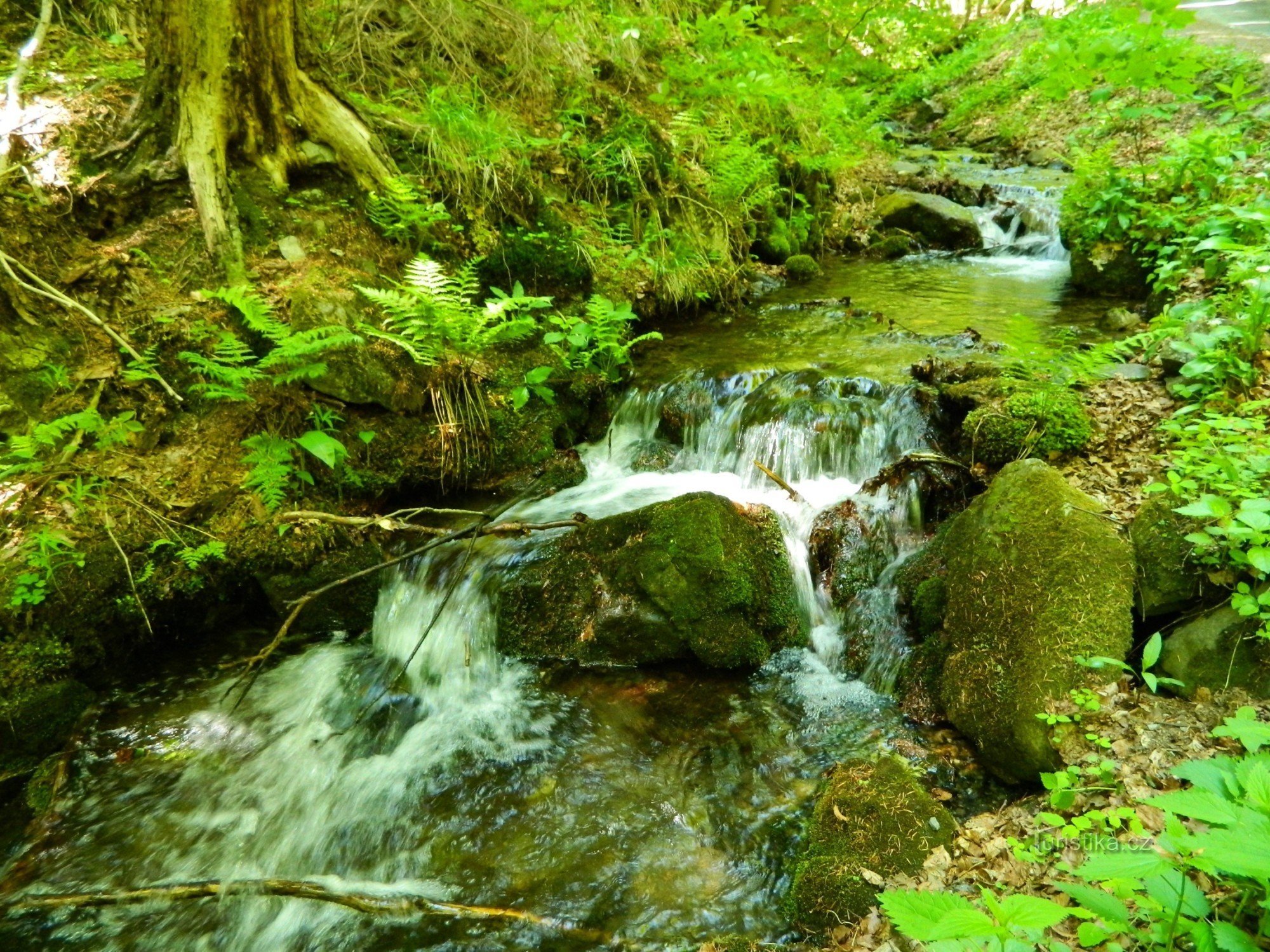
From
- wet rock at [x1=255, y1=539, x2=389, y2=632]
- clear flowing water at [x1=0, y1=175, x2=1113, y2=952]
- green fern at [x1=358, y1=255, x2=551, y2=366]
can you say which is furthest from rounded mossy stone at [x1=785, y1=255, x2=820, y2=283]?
wet rock at [x1=255, y1=539, x2=389, y2=632]

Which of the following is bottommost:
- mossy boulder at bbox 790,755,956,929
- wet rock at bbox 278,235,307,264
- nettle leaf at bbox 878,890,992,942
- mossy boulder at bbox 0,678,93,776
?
mossy boulder at bbox 790,755,956,929

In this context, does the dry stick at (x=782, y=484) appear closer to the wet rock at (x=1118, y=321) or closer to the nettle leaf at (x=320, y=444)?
the nettle leaf at (x=320, y=444)

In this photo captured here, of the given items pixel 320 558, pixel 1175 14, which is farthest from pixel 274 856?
pixel 1175 14

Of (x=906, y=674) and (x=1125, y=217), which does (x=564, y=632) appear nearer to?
(x=906, y=674)

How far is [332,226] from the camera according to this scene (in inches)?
214

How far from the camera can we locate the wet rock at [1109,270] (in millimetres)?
6953

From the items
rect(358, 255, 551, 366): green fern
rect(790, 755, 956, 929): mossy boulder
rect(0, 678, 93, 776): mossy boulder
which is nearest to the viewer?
rect(790, 755, 956, 929): mossy boulder

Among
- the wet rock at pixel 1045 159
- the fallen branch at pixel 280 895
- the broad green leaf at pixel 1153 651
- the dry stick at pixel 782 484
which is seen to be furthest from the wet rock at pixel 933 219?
the fallen branch at pixel 280 895

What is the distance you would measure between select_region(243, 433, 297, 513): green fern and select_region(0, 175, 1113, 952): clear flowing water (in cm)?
102

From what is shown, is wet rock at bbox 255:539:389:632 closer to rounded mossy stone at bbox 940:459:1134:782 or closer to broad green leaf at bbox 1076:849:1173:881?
rounded mossy stone at bbox 940:459:1134:782

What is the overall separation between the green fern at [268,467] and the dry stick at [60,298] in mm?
530

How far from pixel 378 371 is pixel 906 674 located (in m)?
4.35

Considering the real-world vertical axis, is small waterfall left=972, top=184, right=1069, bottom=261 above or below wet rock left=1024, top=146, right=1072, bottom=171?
below

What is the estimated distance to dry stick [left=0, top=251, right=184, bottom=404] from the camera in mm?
3523
